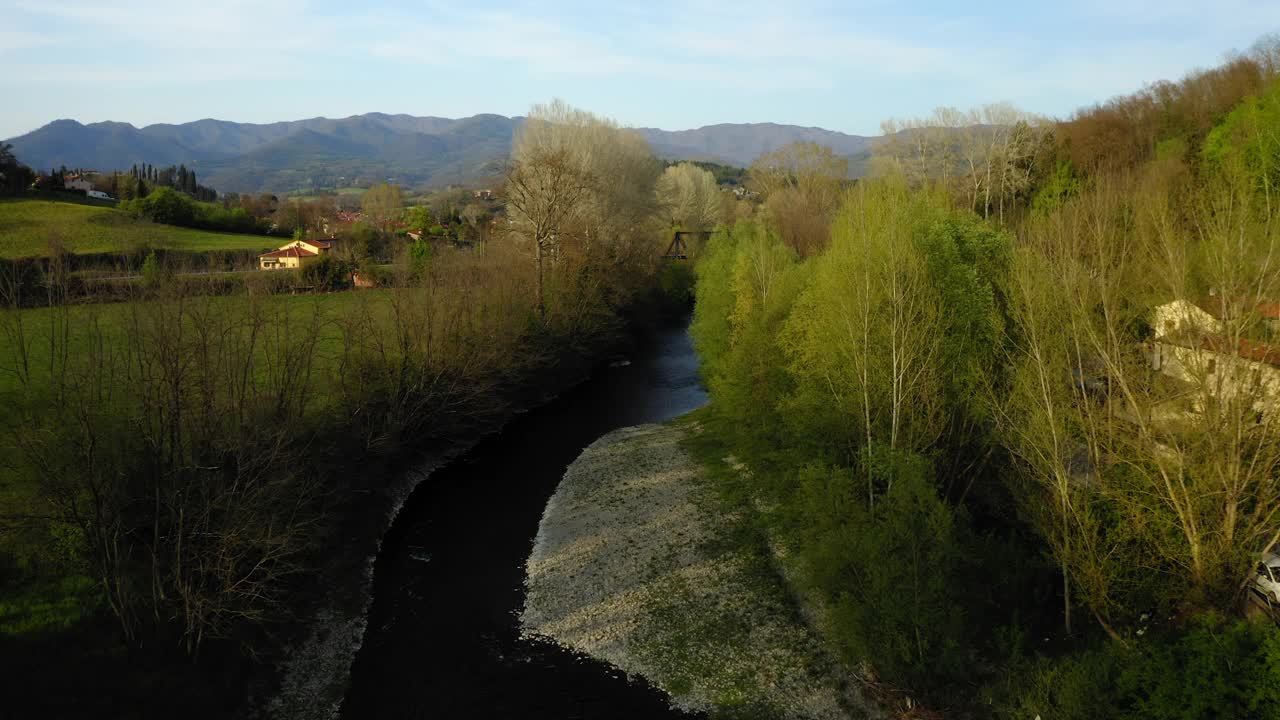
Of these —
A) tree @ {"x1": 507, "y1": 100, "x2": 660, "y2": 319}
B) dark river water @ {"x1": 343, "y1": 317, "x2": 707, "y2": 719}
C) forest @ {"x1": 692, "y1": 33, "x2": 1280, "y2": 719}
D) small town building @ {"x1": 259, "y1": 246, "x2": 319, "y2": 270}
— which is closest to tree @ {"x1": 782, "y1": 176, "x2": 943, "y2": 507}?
forest @ {"x1": 692, "y1": 33, "x2": 1280, "y2": 719}

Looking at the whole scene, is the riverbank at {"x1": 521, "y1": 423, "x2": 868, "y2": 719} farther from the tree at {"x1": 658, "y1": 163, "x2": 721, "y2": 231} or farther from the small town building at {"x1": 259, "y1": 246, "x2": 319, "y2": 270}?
the tree at {"x1": 658, "y1": 163, "x2": 721, "y2": 231}

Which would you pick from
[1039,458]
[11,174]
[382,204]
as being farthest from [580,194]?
[382,204]

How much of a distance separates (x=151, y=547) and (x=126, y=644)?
2.22 metres

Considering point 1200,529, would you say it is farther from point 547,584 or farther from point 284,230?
point 284,230

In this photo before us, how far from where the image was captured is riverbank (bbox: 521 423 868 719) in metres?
16.8

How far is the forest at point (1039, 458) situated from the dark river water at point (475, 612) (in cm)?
613

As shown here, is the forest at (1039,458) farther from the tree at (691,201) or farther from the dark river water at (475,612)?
the tree at (691,201)

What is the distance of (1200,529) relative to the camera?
14156 mm

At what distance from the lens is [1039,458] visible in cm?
1609

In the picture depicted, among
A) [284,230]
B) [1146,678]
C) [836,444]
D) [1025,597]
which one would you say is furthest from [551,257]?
[284,230]

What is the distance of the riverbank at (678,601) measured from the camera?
16.8 metres

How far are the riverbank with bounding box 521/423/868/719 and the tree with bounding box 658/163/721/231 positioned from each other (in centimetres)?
6277

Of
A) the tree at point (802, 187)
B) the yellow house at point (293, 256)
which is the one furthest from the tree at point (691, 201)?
the yellow house at point (293, 256)

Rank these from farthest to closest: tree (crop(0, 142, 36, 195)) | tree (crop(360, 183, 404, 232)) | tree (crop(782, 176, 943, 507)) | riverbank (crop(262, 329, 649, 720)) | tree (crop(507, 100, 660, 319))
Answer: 1. tree (crop(360, 183, 404, 232))
2. tree (crop(0, 142, 36, 195))
3. tree (crop(507, 100, 660, 319))
4. tree (crop(782, 176, 943, 507))
5. riverbank (crop(262, 329, 649, 720))
